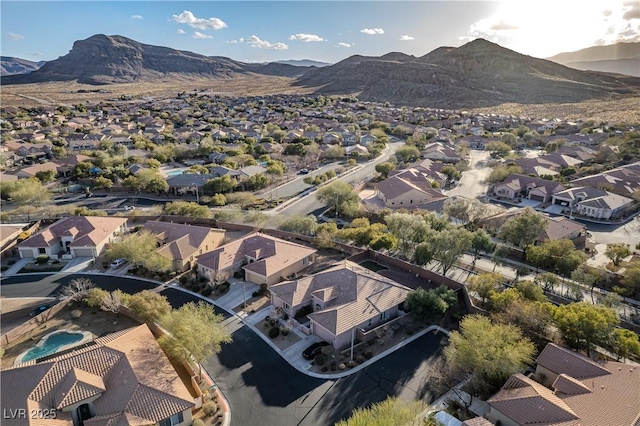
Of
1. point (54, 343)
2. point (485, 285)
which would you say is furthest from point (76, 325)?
point (485, 285)

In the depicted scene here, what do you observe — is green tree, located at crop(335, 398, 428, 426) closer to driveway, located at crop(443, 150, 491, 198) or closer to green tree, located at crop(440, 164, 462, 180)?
driveway, located at crop(443, 150, 491, 198)

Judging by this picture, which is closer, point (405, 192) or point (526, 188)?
point (405, 192)

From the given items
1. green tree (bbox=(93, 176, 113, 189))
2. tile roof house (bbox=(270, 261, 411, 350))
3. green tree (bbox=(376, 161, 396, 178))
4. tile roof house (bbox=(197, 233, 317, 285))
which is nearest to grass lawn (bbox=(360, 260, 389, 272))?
tile roof house (bbox=(270, 261, 411, 350))

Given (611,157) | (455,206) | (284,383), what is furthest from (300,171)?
(611,157)

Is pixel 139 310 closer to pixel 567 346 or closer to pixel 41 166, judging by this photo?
pixel 567 346

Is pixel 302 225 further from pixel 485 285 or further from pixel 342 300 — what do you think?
pixel 485 285

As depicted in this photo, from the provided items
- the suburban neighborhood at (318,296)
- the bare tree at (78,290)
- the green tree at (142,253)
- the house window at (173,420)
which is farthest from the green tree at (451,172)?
the house window at (173,420)
